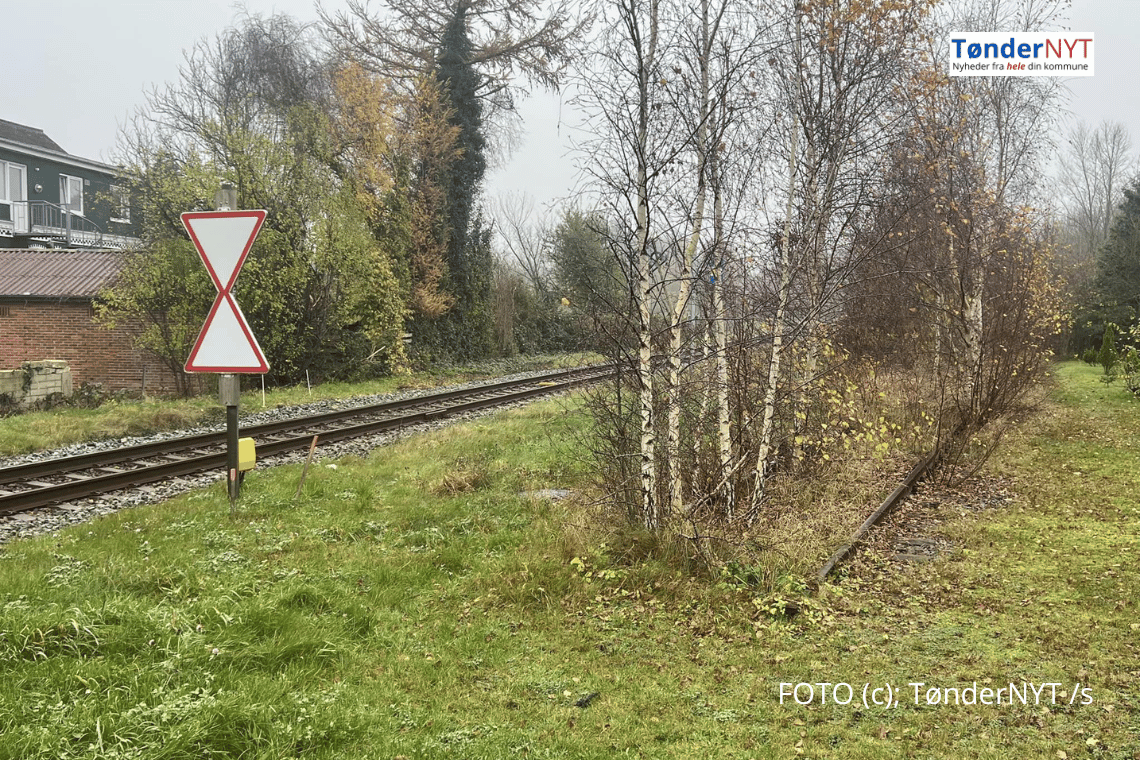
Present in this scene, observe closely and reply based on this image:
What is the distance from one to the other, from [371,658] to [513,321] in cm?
2627

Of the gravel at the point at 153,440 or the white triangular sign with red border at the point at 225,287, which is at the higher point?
the white triangular sign with red border at the point at 225,287

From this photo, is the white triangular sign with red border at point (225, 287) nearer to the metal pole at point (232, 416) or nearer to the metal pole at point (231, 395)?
the metal pole at point (231, 395)

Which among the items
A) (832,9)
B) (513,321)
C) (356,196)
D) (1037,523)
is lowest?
(1037,523)

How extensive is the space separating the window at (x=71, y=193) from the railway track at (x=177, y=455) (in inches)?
1007

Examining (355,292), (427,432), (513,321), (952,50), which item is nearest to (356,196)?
(355,292)

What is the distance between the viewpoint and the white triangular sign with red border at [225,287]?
5621 mm

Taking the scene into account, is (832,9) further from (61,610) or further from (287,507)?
(61,610)

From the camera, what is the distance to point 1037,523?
295 inches

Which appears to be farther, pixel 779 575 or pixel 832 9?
pixel 832 9

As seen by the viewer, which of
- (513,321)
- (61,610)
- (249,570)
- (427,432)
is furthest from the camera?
(513,321)

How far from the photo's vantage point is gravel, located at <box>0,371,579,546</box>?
22.5 ft

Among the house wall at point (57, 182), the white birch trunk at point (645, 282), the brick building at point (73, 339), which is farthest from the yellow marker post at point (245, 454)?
the house wall at point (57, 182)

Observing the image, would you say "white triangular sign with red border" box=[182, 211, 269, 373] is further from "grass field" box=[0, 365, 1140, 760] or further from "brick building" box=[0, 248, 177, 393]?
"brick building" box=[0, 248, 177, 393]

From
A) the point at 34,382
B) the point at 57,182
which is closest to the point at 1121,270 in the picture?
the point at 34,382
